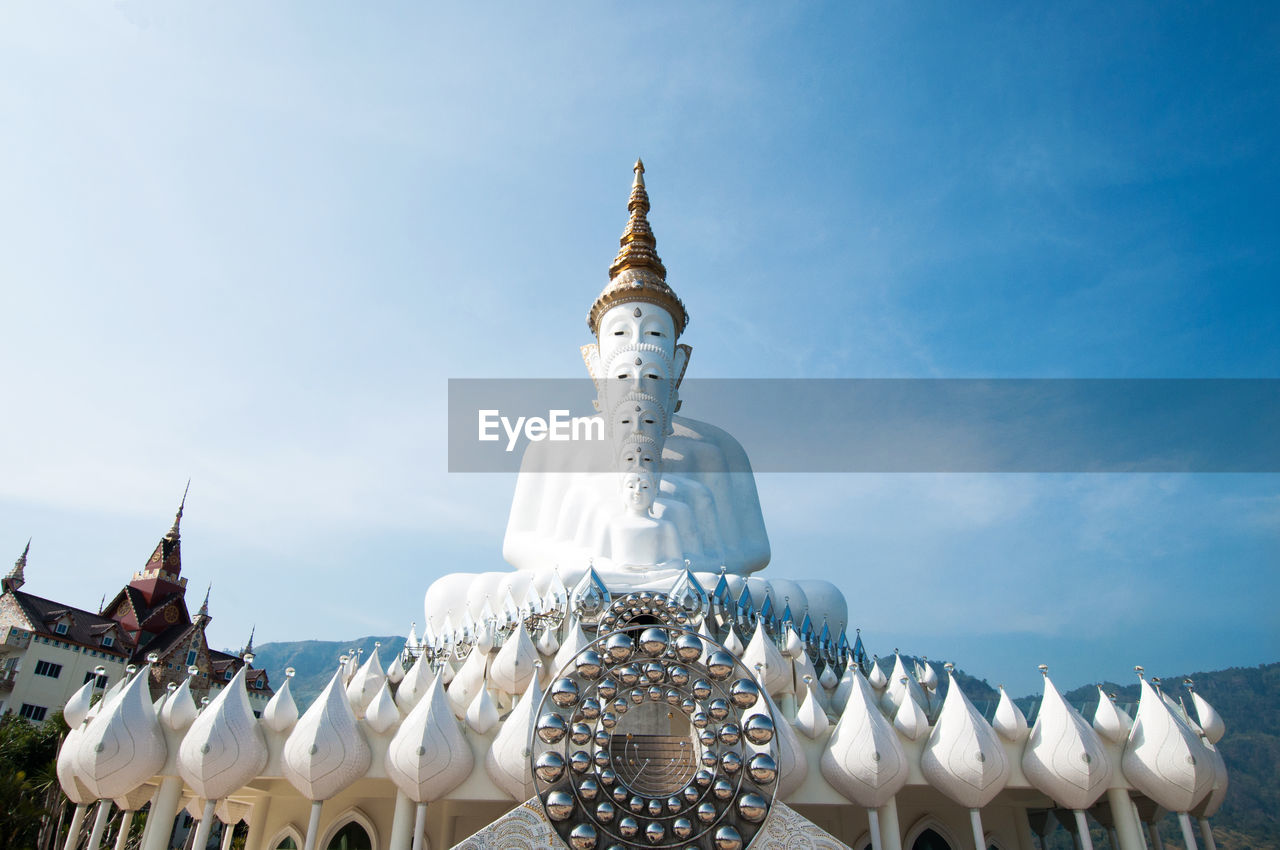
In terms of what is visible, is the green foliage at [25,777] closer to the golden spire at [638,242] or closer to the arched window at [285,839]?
the arched window at [285,839]

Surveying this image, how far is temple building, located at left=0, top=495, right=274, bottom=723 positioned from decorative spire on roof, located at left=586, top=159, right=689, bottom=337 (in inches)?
657

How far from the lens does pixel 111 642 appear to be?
32594 millimetres

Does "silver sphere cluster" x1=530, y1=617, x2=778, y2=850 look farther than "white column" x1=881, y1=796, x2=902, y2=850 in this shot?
No

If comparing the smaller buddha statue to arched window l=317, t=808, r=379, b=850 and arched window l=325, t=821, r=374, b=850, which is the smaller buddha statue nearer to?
arched window l=317, t=808, r=379, b=850

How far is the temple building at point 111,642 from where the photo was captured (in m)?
28.8

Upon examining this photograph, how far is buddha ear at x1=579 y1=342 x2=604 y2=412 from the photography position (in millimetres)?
23766

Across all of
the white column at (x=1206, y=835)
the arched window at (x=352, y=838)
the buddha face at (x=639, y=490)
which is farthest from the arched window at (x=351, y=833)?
the white column at (x=1206, y=835)

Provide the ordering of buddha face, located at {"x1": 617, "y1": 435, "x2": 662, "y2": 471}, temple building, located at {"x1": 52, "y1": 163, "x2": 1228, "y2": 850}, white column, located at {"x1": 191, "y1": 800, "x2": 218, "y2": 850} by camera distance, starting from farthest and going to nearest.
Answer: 1. buddha face, located at {"x1": 617, "y1": 435, "x2": 662, "y2": 471}
2. white column, located at {"x1": 191, "y1": 800, "x2": 218, "y2": 850}
3. temple building, located at {"x1": 52, "y1": 163, "x2": 1228, "y2": 850}

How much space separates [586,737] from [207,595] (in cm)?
3857

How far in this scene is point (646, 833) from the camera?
786 cm

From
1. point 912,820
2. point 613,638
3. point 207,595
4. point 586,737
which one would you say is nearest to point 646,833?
point 586,737

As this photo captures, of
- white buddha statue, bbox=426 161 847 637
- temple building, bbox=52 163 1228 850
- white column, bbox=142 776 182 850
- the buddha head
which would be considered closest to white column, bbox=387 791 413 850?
temple building, bbox=52 163 1228 850

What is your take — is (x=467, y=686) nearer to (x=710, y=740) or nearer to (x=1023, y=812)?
(x=710, y=740)

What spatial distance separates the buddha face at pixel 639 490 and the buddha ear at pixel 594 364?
3.64m
